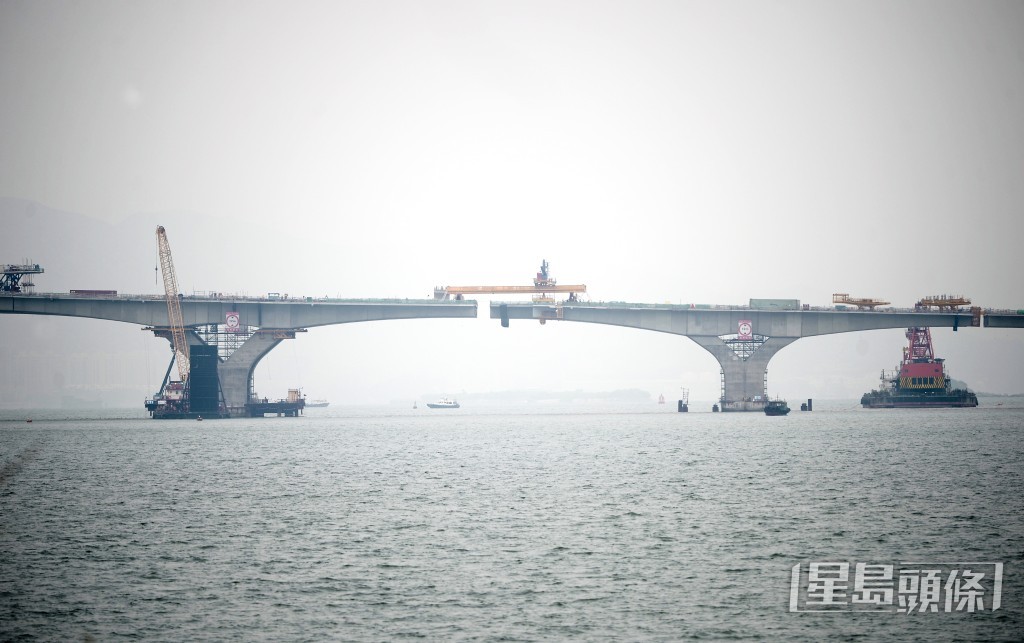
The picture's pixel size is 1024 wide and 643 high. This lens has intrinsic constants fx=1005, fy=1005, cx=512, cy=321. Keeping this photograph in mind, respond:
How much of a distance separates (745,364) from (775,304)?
11.7 meters

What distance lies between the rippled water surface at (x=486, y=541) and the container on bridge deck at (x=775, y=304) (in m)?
85.8

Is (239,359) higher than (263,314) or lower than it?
lower

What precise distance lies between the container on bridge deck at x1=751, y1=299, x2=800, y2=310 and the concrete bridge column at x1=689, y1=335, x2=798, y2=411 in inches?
212

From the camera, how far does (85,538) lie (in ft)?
152

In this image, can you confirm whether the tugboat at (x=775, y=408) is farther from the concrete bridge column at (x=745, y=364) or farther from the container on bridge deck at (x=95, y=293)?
the container on bridge deck at (x=95, y=293)

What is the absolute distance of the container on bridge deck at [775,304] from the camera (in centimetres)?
17446

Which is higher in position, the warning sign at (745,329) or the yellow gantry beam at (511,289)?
the yellow gantry beam at (511,289)

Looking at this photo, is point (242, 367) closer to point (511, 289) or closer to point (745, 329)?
point (511, 289)

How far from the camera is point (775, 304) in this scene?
17512 cm

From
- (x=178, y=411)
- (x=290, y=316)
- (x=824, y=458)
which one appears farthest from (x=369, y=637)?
(x=178, y=411)

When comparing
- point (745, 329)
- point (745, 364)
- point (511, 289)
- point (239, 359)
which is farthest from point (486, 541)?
point (511, 289)

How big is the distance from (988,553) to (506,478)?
37026 millimetres

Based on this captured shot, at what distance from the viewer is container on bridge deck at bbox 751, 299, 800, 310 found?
174 m

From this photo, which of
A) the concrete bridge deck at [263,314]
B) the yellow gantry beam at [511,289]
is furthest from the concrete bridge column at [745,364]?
the concrete bridge deck at [263,314]
